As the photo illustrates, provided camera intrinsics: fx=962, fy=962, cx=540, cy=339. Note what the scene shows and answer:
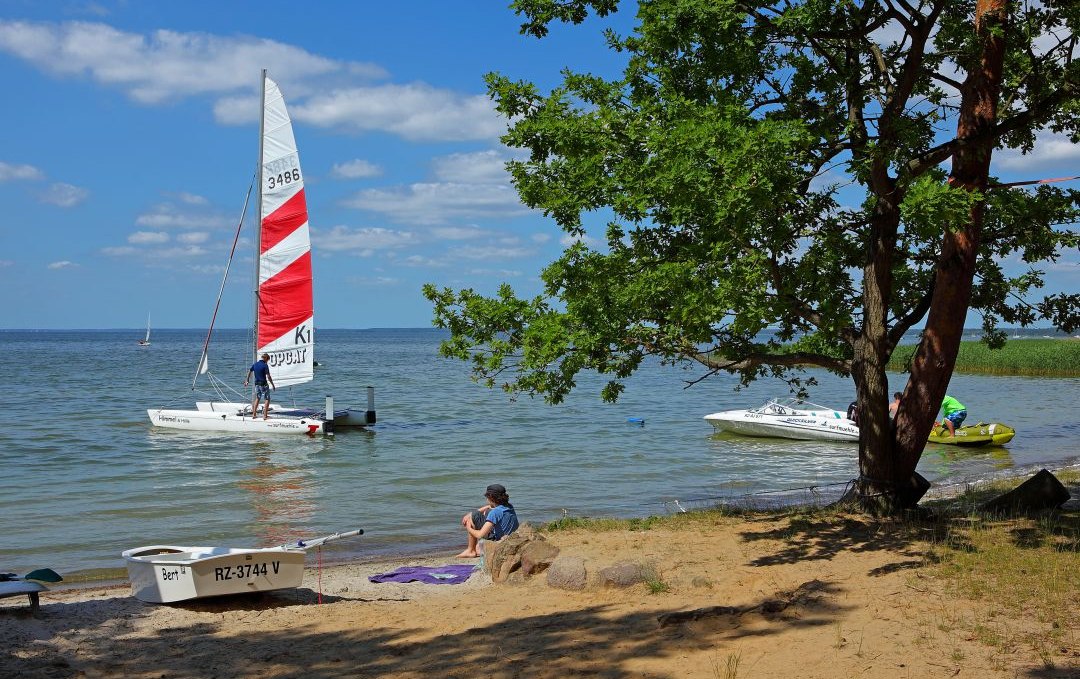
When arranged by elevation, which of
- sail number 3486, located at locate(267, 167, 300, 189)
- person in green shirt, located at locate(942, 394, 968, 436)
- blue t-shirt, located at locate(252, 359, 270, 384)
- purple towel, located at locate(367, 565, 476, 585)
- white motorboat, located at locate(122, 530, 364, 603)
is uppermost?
sail number 3486, located at locate(267, 167, 300, 189)

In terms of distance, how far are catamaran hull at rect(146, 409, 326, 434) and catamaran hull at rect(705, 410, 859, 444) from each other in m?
11.1

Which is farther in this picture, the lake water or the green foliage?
the lake water

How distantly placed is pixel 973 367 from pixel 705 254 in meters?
49.7

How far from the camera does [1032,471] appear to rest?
18547 millimetres

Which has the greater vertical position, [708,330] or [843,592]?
[708,330]

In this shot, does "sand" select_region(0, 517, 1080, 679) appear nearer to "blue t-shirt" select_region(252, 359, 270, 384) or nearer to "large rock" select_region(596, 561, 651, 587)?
"large rock" select_region(596, 561, 651, 587)

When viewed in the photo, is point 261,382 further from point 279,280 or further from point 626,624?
point 626,624

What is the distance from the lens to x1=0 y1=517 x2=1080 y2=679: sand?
6453 mm

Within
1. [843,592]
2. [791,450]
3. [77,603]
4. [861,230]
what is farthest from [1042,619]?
[791,450]

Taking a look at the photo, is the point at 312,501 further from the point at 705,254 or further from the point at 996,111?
the point at 996,111

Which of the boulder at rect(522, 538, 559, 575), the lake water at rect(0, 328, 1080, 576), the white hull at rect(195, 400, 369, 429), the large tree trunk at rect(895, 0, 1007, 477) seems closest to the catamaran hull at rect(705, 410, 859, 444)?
the lake water at rect(0, 328, 1080, 576)

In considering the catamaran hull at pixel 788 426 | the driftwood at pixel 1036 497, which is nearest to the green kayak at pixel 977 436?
the catamaran hull at pixel 788 426

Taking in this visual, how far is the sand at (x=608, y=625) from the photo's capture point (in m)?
6.45

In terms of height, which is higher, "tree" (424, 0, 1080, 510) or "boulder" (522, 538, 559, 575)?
"tree" (424, 0, 1080, 510)
